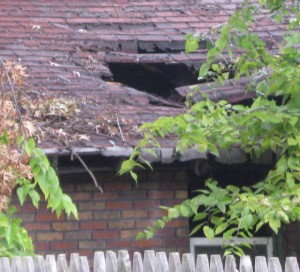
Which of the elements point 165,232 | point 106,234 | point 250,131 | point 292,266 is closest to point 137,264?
point 292,266

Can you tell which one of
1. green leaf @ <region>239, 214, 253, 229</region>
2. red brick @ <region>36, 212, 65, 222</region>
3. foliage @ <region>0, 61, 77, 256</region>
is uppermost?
red brick @ <region>36, 212, 65, 222</region>

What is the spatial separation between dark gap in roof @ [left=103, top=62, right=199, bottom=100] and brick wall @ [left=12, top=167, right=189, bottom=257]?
1312 mm

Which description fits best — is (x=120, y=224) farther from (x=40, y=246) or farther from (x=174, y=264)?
(x=174, y=264)

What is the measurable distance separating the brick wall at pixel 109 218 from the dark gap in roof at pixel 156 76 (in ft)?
4.31

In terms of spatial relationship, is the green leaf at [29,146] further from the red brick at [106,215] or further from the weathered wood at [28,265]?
the red brick at [106,215]

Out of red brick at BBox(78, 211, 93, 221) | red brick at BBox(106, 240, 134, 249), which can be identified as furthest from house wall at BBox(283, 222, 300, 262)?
red brick at BBox(78, 211, 93, 221)

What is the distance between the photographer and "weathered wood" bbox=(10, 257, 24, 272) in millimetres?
4738

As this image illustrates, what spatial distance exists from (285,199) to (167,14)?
14.0 feet

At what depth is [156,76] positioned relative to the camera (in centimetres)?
870

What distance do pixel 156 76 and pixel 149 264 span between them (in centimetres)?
432

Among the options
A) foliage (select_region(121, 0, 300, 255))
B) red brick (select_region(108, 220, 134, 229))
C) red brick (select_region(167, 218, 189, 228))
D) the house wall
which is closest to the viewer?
foliage (select_region(121, 0, 300, 255))

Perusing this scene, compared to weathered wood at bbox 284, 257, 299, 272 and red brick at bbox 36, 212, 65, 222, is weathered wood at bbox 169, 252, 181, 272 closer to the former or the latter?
weathered wood at bbox 284, 257, 299, 272

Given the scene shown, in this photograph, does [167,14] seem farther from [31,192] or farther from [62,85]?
[31,192]

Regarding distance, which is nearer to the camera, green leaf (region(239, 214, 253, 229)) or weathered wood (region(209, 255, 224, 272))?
weathered wood (region(209, 255, 224, 272))
